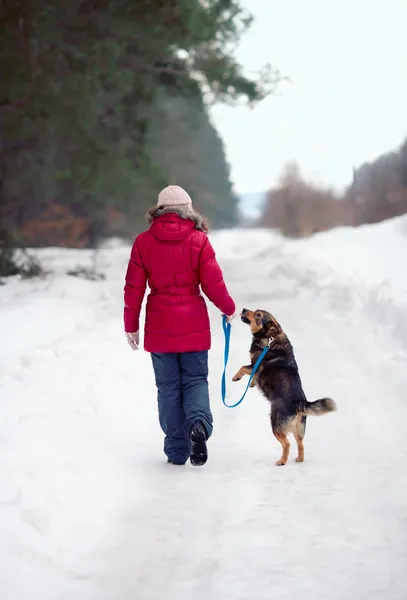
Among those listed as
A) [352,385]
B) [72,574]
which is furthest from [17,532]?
[352,385]

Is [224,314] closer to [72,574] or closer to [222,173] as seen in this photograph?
[72,574]

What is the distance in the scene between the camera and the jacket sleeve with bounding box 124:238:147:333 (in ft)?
18.4

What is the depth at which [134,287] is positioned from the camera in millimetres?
5664

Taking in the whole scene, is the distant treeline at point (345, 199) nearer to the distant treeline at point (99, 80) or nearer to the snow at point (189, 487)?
the distant treeline at point (99, 80)

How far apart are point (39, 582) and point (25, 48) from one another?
12929 millimetres

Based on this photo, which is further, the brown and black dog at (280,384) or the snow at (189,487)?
the brown and black dog at (280,384)

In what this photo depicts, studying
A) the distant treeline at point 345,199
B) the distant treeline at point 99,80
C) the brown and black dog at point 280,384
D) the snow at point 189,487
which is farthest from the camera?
the distant treeline at point 345,199

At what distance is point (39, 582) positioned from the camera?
3.81m

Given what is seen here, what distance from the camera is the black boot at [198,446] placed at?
18.4 ft

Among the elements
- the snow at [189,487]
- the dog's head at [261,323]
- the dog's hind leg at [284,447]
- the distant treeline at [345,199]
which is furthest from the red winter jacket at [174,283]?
the distant treeline at [345,199]

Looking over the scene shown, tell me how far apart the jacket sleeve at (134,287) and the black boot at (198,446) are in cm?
86

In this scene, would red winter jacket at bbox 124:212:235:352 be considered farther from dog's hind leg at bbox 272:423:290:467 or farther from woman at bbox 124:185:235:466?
dog's hind leg at bbox 272:423:290:467

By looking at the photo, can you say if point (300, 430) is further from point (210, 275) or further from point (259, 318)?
point (210, 275)

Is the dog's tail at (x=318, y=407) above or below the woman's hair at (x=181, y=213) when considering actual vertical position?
below
